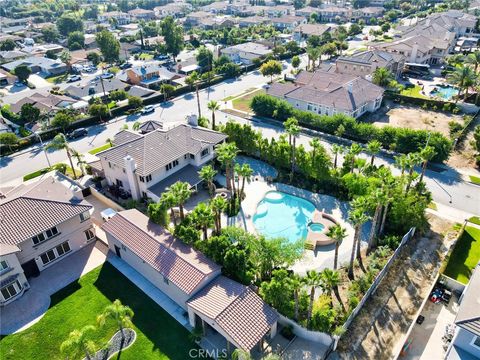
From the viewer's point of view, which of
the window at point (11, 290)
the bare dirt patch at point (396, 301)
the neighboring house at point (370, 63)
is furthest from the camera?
the neighboring house at point (370, 63)

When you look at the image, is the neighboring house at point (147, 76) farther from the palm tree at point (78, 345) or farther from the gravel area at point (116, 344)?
the palm tree at point (78, 345)

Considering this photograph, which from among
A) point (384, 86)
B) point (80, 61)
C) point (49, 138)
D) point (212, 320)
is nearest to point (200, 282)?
point (212, 320)

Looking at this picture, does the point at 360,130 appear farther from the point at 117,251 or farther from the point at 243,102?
the point at 117,251

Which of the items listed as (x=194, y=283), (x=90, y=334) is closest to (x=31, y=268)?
(x=90, y=334)

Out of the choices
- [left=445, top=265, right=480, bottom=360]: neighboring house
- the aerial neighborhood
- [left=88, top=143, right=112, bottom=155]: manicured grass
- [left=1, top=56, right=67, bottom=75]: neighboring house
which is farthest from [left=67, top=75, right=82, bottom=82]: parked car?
[left=445, top=265, right=480, bottom=360]: neighboring house

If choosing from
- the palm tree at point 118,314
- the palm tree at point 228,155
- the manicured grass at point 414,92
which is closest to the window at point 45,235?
the palm tree at point 118,314
